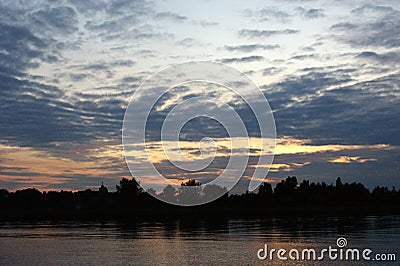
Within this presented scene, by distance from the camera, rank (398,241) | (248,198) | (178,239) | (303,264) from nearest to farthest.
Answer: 1. (303,264)
2. (398,241)
3. (178,239)
4. (248,198)

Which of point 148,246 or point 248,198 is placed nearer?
point 148,246

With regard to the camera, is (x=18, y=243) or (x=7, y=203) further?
(x=7, y=203)

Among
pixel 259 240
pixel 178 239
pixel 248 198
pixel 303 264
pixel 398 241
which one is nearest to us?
pixel 303 264

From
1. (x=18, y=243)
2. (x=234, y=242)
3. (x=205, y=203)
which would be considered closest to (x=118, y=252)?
(x=234, y=242)

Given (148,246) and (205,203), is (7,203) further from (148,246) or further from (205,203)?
(148,246)

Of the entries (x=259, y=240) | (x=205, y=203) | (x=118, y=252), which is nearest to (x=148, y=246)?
(x=118, y=252)

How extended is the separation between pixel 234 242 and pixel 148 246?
7.64 meters

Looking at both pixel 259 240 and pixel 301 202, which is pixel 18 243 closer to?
pixel 259 240

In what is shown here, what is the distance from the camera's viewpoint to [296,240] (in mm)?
49438

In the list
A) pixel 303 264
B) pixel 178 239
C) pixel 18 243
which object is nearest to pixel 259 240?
pixel 178 239

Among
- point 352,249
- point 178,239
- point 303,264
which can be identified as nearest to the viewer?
point 303,264

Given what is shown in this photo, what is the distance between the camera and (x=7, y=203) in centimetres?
18275

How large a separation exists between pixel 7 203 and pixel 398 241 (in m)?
159

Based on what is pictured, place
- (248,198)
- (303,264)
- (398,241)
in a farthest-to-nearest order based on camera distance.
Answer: (248,198)
(398,241)
(303,264)
